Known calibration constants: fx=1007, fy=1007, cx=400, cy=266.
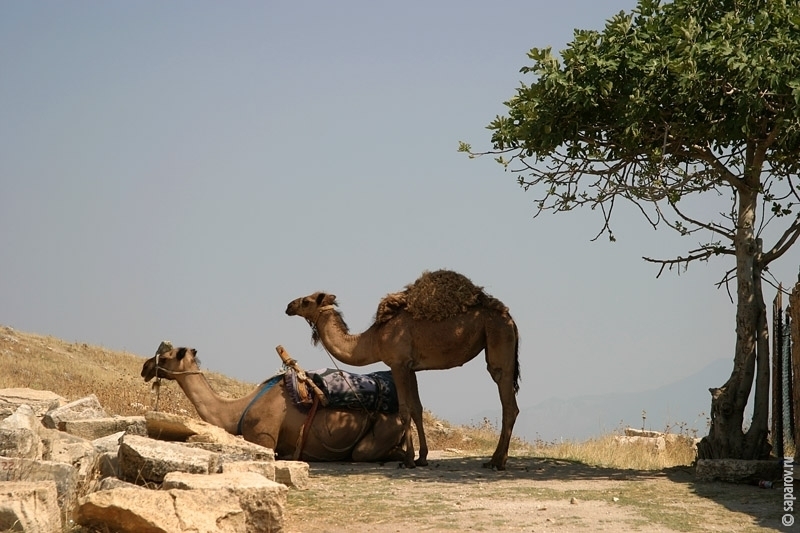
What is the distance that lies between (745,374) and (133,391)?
12.6 metres

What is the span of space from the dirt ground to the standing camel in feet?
2.57

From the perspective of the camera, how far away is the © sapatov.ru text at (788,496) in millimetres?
8992

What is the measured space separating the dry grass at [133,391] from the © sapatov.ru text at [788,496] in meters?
3.28

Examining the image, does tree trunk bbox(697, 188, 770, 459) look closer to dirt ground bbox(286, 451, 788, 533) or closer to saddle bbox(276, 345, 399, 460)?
dirt ground bbox(286, 451, 788, 533)

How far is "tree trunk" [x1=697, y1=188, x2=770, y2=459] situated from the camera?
1284cm

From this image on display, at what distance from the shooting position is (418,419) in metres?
13.6

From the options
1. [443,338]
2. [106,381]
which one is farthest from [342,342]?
[106,381]

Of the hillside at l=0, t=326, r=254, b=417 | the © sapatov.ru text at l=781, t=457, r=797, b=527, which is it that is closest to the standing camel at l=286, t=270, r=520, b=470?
the © sapatov.ru text at l=781, t=457, r=797, b=527

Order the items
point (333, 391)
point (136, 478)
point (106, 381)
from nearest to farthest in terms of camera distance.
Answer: point (136, 478) < point (333, 391) < point (106, 381)

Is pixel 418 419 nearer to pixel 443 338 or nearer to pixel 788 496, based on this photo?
pixel 443 338

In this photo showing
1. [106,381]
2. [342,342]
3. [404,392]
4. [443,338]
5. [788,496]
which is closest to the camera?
[788,496]

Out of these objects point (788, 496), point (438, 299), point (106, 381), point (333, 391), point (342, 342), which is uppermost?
point (438, 299)

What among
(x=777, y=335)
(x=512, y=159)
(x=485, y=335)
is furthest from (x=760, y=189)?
(x=485, y=335)

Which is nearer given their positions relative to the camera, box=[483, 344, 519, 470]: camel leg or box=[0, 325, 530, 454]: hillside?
box=[483, 344, 519, 470]: camel leg
